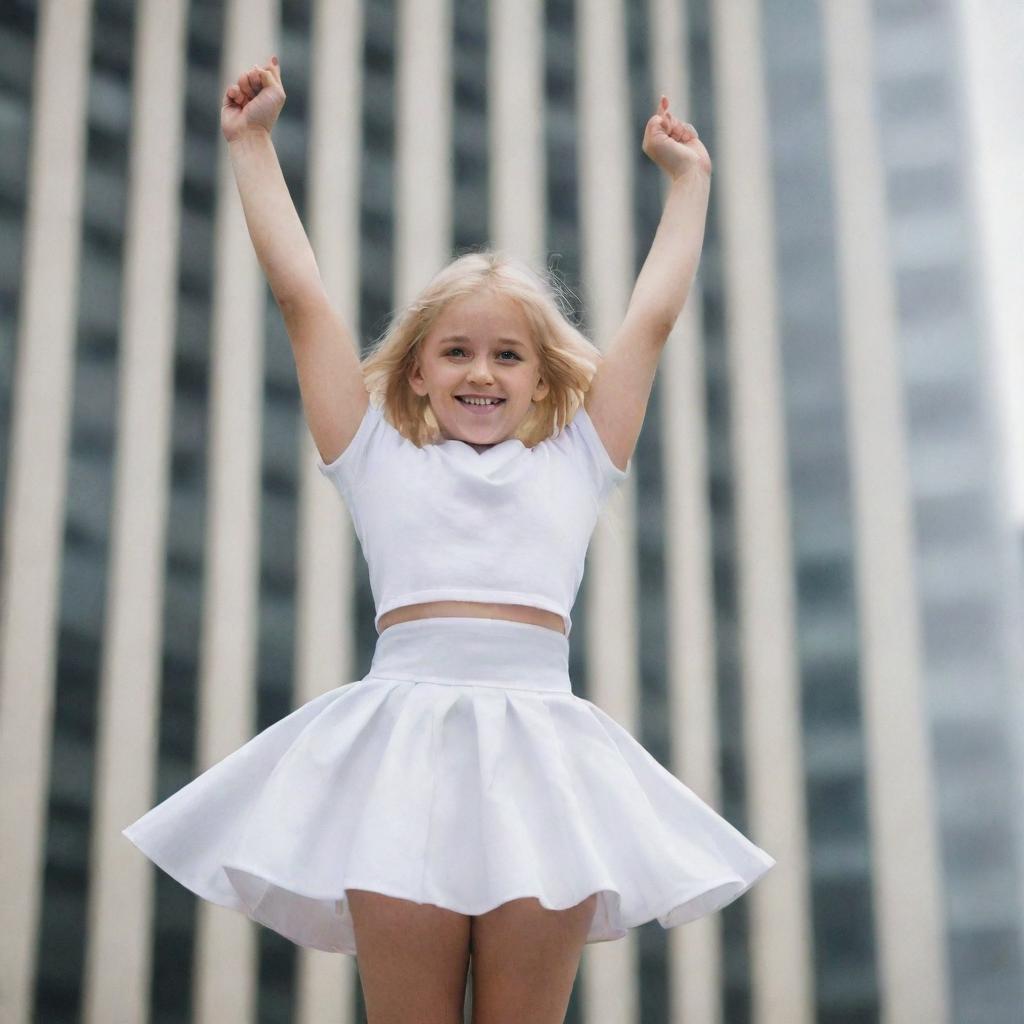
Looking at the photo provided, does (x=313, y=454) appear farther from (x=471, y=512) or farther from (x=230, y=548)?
(x=471, y=512)

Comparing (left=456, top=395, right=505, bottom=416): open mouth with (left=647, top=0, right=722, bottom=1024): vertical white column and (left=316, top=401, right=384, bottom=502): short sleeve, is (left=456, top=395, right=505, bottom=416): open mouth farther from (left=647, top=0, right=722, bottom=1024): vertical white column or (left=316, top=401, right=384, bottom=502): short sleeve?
(left=647, top=0, right=722, bottom=1024): vertical white column

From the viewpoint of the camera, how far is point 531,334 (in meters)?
1.10

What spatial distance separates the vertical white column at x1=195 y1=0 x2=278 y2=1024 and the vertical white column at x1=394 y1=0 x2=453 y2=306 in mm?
786

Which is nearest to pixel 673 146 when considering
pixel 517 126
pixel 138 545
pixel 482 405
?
pixel 482 405

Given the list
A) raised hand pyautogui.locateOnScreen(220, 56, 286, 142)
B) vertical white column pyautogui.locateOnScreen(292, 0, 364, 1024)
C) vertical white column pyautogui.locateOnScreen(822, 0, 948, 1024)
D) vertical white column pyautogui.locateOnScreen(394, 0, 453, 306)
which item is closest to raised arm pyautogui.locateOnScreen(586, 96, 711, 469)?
raised hand pyautogui.locateOnScreen(220, 56, 286, 142)

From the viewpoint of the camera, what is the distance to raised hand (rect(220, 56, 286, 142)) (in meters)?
1.12

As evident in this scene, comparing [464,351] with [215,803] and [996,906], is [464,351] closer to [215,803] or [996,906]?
[215,803]

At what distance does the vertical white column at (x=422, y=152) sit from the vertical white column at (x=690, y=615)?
1.18m

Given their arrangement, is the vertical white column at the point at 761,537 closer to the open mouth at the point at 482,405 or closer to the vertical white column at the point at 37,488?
the vertical white column at the point at 37,488

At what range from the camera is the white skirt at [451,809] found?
2.87 ft

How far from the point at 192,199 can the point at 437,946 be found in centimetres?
587

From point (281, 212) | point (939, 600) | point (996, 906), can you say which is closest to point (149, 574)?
point (939, 600)

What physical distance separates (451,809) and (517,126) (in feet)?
20.5

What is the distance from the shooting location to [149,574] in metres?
5.77
